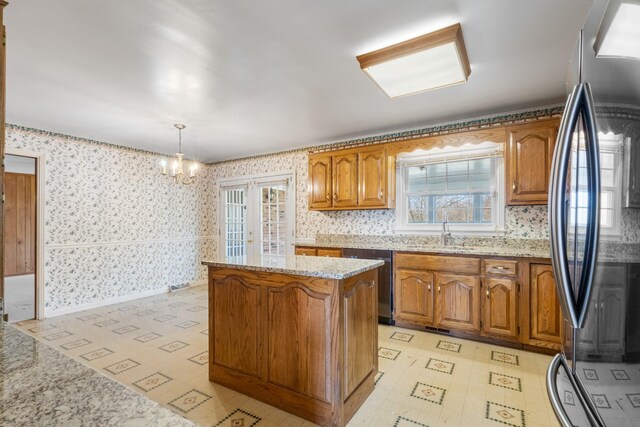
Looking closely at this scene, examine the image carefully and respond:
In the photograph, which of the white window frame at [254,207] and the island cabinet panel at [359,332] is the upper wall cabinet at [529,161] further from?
the white window frame at [254,207]

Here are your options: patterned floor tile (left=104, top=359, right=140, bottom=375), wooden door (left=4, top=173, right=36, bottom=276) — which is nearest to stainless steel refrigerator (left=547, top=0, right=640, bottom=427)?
patterned floor tile (left=104, top=359, right=140, bottom=375)

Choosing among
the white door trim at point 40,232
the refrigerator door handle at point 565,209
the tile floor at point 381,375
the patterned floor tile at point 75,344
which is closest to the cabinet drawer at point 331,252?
the tile floor at point 381,375

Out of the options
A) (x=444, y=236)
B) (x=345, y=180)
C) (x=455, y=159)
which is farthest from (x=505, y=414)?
(x=345, y=180)

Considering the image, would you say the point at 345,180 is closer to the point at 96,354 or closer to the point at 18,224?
the point at 96,354

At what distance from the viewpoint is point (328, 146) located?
4.68 meters

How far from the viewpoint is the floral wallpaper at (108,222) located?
4.05 metres

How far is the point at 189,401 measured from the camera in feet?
6.97

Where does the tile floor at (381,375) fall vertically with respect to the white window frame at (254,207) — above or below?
below

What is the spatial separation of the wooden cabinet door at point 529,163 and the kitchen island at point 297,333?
1.99m

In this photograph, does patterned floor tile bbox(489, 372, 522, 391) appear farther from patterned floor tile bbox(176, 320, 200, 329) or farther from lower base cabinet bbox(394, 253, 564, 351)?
patterned floor tile bbox(176, 320, 200, 329)

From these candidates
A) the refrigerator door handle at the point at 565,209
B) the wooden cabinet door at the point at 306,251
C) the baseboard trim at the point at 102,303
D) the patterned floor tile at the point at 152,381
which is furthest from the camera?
the wooden cabinet door at the point at 306,251

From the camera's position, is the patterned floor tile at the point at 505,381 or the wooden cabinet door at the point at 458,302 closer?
the patterned floor tile at the point at 505,381

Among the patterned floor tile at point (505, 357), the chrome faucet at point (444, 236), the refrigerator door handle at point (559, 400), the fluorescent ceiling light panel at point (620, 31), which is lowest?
the patterned floor tile at point (505, 357)

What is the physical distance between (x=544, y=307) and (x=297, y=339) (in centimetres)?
236
